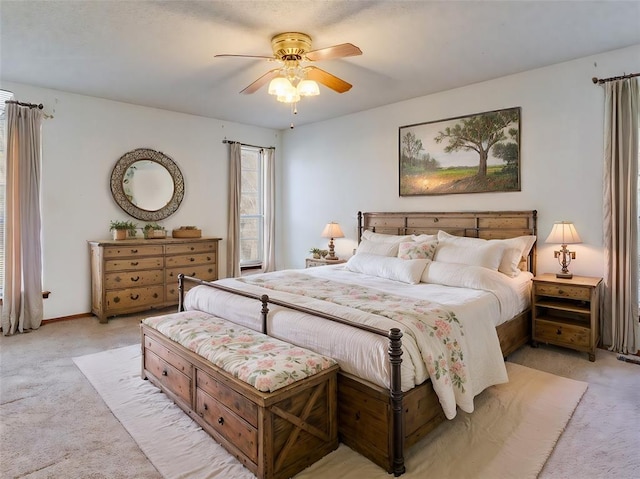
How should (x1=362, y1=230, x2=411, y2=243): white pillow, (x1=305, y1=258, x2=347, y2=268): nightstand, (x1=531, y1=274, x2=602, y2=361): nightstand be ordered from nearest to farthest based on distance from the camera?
(x1=531, y1=274, x2=602, y2=361): nightstand → (x1=362, y1=230, x2=411, y2=243): white pillow → (x1=305, y1=258, x2=347, y2=268): nightstand

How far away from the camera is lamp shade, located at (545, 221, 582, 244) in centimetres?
360

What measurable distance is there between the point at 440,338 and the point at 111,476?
1982mm

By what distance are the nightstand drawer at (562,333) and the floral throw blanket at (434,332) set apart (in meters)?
1.64

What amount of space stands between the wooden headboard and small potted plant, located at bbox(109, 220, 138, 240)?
3.25 meters

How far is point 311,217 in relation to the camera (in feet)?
21.3

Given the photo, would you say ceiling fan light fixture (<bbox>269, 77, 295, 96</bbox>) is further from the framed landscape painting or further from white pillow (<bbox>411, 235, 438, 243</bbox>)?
the framed landscape painting

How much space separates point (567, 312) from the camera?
3.79 metres

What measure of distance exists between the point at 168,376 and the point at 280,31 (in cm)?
282

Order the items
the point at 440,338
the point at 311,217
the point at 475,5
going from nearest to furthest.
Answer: the point at 440,338, the point at 475,5, the point at 311,217

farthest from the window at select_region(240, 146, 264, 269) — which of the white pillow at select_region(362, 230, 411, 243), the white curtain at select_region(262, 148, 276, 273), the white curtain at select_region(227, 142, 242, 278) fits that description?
the white pillow at select_region(362, 230, 411, 243)

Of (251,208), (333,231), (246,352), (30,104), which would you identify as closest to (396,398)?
(246,352)

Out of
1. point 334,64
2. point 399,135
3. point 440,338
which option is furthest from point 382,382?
point 399,135

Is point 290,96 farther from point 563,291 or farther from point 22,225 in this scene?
point 22,225

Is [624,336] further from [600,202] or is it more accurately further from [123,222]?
[123,222]
